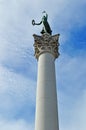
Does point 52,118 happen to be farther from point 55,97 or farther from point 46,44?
point 46,44

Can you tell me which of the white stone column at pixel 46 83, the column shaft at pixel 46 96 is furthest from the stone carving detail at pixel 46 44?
the column shaft at pixel 46 96

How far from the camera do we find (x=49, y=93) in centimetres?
3597

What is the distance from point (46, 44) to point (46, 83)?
22.7 ft

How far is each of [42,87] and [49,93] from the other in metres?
1.28

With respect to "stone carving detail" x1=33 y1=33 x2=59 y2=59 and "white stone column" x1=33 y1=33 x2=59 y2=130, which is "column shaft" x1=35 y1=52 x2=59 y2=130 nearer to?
"white stone column" x1=33 y1=33 x2=59 y2=130

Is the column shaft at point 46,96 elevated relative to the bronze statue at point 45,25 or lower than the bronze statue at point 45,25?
lower

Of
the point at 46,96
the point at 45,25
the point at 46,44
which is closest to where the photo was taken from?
the point at 46,96

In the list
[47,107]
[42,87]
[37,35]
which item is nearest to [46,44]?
[37,35]

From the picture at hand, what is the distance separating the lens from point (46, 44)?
4178cm

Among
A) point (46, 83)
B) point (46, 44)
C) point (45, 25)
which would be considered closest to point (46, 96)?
point (46, 83)

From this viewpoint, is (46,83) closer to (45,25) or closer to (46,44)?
(46,44)

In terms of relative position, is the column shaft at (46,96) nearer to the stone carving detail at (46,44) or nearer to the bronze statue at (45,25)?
the stone carving detail at (46,44)

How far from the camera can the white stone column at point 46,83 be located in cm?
3378

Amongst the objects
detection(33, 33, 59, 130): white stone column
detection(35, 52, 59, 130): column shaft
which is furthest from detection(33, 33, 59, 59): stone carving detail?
detection(35, 52, 59, 130): column shaft
